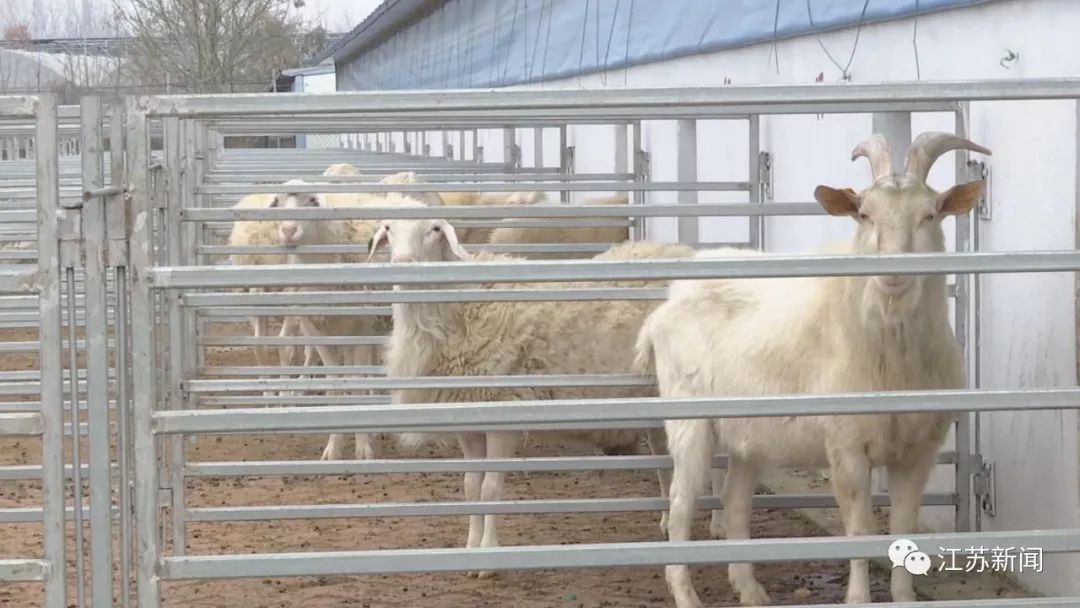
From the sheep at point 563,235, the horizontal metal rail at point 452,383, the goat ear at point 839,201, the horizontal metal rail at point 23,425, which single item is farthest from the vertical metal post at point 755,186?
the horizontal metal rail at point 23,425

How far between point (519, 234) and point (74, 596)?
6206 millimetres

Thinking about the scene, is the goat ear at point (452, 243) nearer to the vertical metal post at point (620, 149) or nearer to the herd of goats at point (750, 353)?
the herd of goats at point (750, 353)

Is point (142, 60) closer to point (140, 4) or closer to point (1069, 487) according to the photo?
point (140, 4)

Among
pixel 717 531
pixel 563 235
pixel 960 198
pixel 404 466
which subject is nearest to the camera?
pixel 960 198

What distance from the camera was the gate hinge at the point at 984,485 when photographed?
6.77 metres

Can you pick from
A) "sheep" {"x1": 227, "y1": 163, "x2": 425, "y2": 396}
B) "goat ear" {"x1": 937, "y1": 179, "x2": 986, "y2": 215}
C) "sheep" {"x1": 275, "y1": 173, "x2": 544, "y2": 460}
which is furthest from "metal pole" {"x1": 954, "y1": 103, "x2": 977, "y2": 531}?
"sheep" {"x1": 227, "y1": 163, "x2": 425, "y2": 396}

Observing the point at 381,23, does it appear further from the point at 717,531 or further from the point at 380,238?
the point at 717,531

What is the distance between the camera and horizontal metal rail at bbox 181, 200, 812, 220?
6582mm

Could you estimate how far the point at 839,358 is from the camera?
19.1 feet

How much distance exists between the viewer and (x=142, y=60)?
44625 millimetres

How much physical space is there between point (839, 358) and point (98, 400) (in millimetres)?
2907

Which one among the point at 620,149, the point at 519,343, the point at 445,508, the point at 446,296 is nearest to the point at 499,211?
the point at 519,343

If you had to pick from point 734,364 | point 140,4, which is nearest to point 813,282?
point 734,364

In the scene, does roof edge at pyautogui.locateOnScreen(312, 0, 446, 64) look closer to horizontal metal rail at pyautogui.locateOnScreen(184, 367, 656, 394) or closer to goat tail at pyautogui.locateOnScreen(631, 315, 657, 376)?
horizontal metal rail at pyautogui.locateOnScreen(184, 367, 656, 394)
